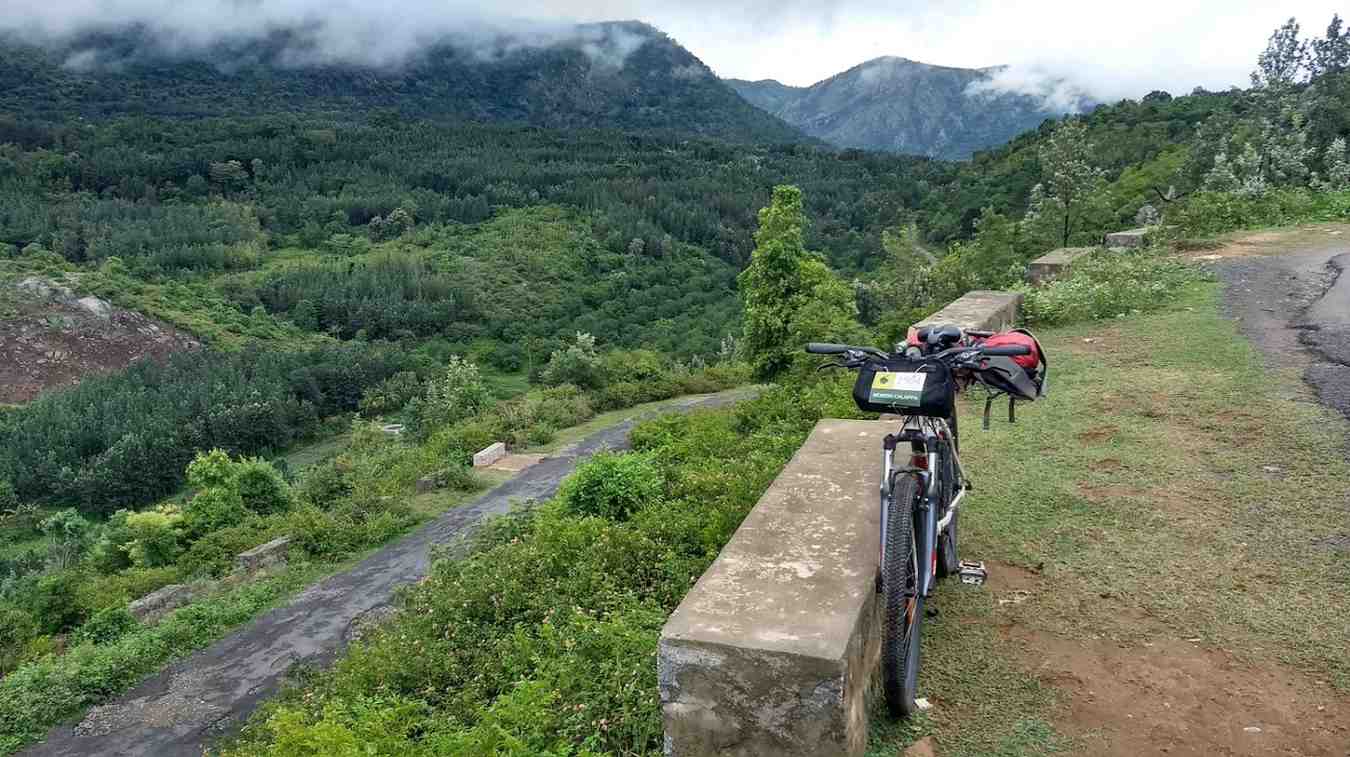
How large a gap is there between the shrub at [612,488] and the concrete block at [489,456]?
772cm

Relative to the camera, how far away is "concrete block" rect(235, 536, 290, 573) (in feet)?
34.4

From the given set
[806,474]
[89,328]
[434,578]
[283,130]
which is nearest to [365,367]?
[89,328]

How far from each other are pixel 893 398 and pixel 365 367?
5281cm

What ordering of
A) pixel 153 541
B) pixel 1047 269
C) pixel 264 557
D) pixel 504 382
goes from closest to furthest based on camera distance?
pixel 1047 269
pixel 264 557
pixel 153 541
pixel 504 382

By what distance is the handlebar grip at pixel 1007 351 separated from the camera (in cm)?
310

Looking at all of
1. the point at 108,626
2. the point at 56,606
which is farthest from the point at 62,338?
the point at 108,626

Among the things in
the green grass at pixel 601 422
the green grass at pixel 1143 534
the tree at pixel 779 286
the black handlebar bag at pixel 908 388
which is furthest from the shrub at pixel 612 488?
the green grass at pixel 601 422

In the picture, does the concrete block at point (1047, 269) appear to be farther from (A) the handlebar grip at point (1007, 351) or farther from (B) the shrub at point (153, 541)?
(B) the shrub at point (153, 541)

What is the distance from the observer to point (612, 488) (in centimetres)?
651

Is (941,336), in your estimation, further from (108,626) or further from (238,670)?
(108,626)

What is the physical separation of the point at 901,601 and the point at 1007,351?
3.71ft

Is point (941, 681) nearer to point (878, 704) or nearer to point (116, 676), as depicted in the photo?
point (878, 704)

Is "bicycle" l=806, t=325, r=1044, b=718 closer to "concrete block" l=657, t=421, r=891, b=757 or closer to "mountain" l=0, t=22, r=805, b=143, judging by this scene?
"concrete block" l=657, t=421, r=891, b=757

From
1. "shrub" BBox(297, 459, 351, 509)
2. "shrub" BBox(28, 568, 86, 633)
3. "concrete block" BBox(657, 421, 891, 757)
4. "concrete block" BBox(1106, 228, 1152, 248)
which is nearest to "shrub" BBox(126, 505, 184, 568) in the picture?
"shrub" BBox(28, 568, 86, 633)
